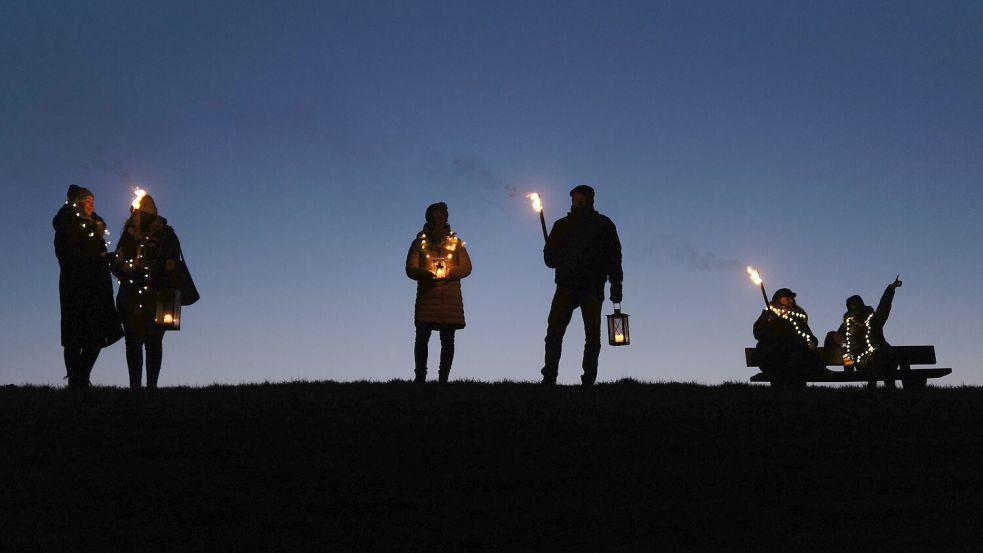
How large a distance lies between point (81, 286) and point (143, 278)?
745mm

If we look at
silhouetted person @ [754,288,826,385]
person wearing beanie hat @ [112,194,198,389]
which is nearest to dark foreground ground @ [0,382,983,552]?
person wearing beanie hat @ [112,194,198,389]

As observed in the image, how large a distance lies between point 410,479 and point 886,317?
1191 centimetres

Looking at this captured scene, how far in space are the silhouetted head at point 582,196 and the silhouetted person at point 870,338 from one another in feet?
17.0

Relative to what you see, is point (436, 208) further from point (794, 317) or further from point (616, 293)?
point (794, 317)

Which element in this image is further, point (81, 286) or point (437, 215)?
point (437, 215)

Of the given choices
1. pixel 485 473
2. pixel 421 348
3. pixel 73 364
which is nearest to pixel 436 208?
pixel 421 348

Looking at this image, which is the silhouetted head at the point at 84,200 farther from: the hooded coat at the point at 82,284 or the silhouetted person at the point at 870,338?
the silhouetted person at the point at 870,338

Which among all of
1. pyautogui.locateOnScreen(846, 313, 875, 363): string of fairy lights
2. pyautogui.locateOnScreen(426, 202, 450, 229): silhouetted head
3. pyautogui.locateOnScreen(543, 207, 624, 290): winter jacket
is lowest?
pyautogui.locateOnScreen(846, 313, 875, 363): string of fairy lights

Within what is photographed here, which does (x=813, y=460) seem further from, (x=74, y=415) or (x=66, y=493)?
(x=74, y=415)

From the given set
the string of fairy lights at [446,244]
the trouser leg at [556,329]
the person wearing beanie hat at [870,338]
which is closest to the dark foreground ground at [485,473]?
the trouser leg at [556,329]

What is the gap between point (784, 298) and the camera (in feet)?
60.6

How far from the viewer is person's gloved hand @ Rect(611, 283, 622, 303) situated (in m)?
16.2

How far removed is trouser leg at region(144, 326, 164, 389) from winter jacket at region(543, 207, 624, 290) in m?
4.86

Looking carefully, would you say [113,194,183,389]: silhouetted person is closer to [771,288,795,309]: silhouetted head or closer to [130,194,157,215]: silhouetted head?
[130,194,157,215]: silhouetted head
